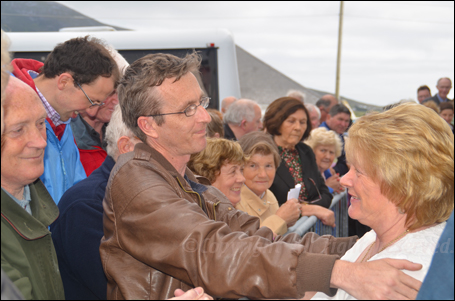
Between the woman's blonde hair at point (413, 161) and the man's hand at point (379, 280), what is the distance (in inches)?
12.4

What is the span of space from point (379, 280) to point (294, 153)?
145 inches

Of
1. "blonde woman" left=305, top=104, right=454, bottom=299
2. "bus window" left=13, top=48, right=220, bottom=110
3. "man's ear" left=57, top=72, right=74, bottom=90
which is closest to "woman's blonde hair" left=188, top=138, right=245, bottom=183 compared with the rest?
"man's ear" left=57, top=72, right=74, bottom=90

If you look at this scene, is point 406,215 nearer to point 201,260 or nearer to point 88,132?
point 201,260

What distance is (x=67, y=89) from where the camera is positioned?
3467 millimetres

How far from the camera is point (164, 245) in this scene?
1.86m

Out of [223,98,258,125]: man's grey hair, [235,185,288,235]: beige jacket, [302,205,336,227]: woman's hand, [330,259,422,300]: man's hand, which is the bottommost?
[302,205,336,227]: woman's hand

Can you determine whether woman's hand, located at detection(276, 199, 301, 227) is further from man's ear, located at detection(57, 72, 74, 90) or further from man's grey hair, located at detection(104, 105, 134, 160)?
man's ear, located at detection(57, 72, 74, 90)

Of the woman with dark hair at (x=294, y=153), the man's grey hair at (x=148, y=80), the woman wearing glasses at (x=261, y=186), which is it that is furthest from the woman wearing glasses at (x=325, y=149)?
the man's grey hair at (x=148, y=80)

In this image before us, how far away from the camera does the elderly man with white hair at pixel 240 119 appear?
6.68 m

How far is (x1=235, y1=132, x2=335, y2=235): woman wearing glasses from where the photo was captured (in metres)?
4.30

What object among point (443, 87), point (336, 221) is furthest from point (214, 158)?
point (443, 87)

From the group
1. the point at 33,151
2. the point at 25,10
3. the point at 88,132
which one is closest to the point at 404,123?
the point at 33,151

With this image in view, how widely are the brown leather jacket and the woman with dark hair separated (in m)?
3.14

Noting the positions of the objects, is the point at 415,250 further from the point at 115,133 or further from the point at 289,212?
the point at 289,212
